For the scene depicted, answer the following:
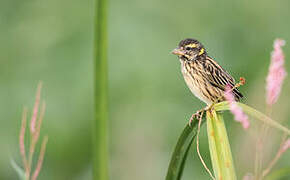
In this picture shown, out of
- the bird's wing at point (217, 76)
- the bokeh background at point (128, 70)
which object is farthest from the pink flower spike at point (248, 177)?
the bokeh background at point (128, 70)

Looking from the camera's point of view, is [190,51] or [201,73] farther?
[190,51]

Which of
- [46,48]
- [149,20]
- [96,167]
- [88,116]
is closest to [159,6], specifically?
[149,20]

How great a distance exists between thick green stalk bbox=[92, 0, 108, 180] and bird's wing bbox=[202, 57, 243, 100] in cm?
90

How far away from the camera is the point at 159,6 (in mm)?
7574

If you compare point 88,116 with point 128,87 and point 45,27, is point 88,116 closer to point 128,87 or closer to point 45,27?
point 128,87

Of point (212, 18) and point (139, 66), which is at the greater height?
point (212, 18)

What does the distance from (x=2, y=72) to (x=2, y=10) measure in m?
0.64

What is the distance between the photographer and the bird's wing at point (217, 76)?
3722 millimetres

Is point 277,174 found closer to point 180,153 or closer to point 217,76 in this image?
point 180,153

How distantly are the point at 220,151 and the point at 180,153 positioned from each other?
32 cm

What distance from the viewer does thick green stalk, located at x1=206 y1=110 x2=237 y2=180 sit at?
2277 millimetres

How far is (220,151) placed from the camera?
2.34 metres

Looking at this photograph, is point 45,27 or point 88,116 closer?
point 88,116

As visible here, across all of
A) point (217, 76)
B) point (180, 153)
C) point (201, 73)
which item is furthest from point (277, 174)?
point (201, 73)
